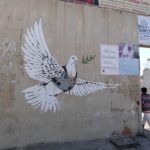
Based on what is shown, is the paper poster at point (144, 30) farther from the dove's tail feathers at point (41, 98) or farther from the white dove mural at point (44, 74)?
the dove's tail feathers at point (41, 98)

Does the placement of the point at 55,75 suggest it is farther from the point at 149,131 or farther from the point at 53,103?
the point at 149,131

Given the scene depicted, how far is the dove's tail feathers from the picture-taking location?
8195 mm

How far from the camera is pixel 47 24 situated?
865cm

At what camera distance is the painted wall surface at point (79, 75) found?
7.98 m

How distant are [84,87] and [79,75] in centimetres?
35

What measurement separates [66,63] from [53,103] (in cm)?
110

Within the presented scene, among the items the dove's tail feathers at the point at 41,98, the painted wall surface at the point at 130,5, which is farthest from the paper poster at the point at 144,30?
the dove's tail feathers at the point at 41,98

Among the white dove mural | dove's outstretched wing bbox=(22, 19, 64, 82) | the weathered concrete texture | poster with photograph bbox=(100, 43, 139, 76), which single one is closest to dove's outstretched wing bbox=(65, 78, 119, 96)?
the white dove mural

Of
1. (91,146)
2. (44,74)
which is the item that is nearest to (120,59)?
(44,74)

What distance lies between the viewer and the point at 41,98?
27.6 ft

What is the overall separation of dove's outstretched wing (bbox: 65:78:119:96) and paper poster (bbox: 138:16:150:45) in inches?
82.9

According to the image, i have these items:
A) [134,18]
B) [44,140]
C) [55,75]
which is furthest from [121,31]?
[44,140]

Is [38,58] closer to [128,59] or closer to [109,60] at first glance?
[109,60]

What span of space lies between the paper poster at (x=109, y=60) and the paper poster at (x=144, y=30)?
1.11 m
